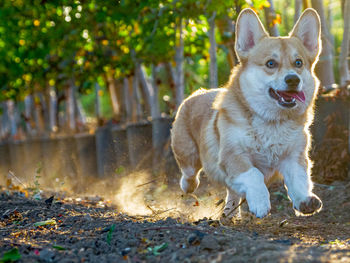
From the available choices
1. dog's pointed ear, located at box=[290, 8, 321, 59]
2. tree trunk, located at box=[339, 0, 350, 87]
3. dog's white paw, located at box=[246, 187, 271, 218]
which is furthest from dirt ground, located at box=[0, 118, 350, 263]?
dog's pointed ear, located at box=[290, 8, 321, 59]

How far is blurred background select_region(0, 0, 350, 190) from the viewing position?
287 inches

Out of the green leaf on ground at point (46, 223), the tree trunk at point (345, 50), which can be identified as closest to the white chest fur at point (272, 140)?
the green leaf on ground at point (46, 223)

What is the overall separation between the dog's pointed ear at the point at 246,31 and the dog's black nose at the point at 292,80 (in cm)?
68

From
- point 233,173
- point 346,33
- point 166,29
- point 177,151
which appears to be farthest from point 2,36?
point 233,173

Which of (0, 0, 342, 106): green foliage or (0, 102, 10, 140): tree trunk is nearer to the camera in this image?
(0, 0, 342, 106): green foliage

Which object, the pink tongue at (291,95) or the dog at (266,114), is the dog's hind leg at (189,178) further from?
the pink tongue at (291,95)

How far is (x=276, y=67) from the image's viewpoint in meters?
4.52

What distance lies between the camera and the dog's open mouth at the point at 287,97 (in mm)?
4426

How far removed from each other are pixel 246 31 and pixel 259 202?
1.84 m

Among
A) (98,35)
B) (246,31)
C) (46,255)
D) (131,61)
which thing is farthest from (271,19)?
(98,35)

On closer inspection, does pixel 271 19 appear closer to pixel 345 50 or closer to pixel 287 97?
pixel 345 50

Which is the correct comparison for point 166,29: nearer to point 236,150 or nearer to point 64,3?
point 64,3

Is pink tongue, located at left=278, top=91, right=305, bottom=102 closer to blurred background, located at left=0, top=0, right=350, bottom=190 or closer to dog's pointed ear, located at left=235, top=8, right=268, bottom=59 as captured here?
dog's pointed ear, located at left=235, top=8, right=268, bottom=59

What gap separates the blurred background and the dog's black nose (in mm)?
2711
